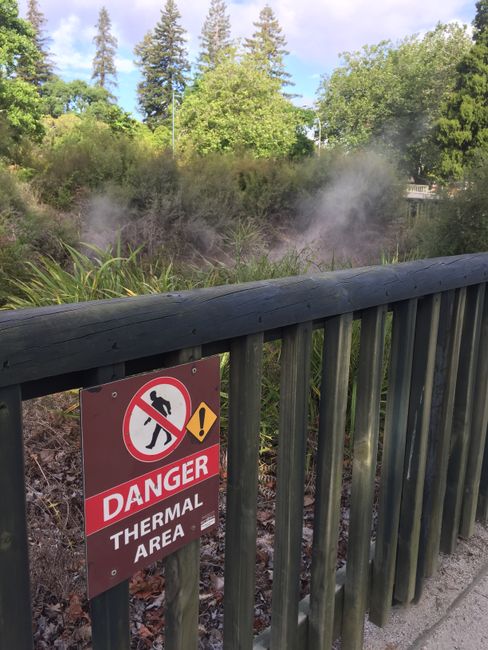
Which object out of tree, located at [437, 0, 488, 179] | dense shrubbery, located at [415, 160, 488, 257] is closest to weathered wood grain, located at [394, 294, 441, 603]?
dense shrubbery, located at [415, 160, 488, 257]

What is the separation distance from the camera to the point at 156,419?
3.94ft

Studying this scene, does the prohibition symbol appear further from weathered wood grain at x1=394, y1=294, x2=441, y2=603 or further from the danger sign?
weathered wood grain at x1=394, y1=294, x2=441, y2=603

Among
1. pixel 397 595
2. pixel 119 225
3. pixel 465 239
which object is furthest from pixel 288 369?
pixel 465 239

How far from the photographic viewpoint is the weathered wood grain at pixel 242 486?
4.57 ft

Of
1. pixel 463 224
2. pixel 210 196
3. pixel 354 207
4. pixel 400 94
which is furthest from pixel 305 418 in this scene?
pixel 400 94

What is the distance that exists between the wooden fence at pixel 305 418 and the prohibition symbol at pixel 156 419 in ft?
0.22

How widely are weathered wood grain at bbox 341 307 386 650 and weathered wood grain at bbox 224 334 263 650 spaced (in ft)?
1.68

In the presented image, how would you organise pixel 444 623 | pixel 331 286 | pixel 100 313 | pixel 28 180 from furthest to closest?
pixel 28 180, pixel 444 623, pixel 331 286, pixel 100 313

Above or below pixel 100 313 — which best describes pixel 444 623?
Result: below

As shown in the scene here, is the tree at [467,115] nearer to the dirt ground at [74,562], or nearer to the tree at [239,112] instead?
the tree at [239,112]

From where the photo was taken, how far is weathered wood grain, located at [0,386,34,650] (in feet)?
3.14

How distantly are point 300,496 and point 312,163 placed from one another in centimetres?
1350

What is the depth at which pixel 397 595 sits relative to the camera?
2.21 metres

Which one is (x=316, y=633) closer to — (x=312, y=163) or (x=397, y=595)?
(x=397, y=595)
